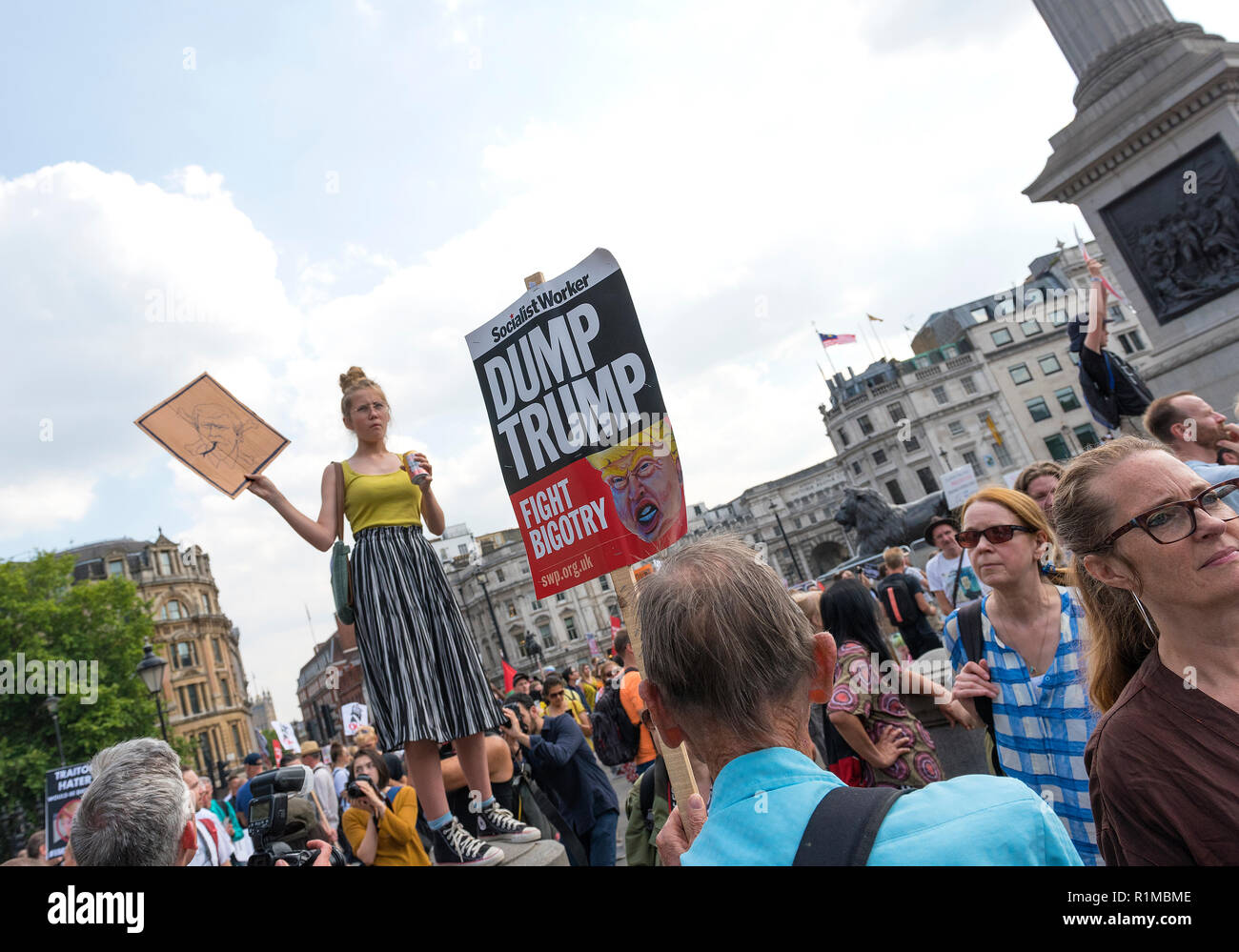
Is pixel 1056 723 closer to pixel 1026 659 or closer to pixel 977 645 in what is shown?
pixel 1026 659

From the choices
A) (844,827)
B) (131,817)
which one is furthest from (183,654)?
(844,827)

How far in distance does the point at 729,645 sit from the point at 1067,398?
7411 cm

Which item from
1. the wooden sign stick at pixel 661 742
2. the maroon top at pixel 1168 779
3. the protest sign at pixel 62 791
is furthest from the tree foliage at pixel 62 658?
the maroon top at pixel 1168 779

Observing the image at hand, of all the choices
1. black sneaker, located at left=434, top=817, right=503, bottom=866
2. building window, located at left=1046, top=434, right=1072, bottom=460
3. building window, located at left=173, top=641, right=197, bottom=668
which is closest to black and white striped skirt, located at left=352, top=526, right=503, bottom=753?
black sneaker, located at left=434, top=817, right=503, bottom=866

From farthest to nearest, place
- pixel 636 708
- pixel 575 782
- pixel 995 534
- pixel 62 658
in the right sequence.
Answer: pixel 62 658, pixel 575 782, pixel 636 708, pixel 995 534

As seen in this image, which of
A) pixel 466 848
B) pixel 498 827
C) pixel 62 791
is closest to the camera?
pixel 466 848

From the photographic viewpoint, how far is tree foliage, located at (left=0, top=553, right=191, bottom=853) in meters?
39.6

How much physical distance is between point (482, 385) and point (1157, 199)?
36.0 ft

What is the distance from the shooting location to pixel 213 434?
12.3ft

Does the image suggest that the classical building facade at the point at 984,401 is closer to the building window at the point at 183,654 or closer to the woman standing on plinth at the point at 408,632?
the building window at the point at 183,654

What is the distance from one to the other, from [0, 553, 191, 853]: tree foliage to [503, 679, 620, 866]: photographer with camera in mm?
42578
